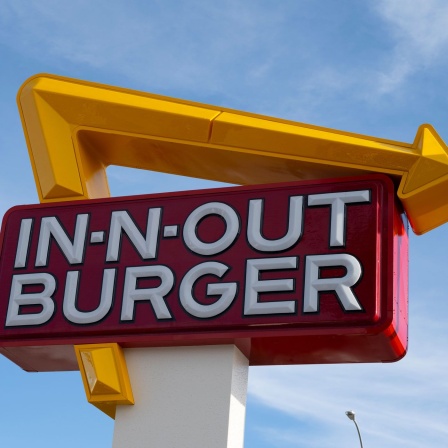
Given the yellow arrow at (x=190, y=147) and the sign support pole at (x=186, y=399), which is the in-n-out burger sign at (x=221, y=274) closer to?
the sign support pole at (x=186, y=399)

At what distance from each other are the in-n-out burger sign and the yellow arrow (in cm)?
26

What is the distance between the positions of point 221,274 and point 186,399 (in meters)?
1.16

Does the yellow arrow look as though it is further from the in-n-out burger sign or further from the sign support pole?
the sign support pole

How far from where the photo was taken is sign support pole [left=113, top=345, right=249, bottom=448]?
827 centimetres

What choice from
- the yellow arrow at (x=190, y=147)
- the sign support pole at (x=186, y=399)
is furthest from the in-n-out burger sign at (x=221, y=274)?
the yellow arrow at (x=190, y=147)

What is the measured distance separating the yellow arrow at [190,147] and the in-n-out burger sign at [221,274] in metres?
0.26

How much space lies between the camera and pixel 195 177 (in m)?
10.0

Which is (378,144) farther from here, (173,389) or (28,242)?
(28,242)

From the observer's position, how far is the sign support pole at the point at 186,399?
8273mm

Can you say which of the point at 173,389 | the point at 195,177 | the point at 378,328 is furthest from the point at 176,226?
the point at 378,328

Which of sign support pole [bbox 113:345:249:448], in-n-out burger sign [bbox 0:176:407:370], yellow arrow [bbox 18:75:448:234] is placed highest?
yellow arrow [bbox 18:75:448:234]

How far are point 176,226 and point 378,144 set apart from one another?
6.63ft

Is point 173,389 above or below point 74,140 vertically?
below

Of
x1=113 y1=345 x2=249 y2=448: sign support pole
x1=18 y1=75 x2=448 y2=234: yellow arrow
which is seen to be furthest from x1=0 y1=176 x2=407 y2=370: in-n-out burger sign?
x1=18 y1=75 x2=448 y2=234: yellow arrow
